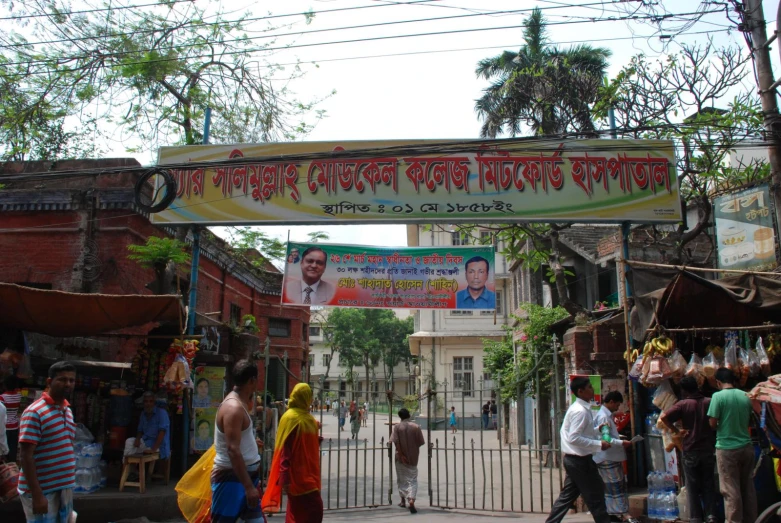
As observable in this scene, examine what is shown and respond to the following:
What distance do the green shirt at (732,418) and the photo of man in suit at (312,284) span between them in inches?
213

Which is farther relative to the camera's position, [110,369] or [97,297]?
[110,369]

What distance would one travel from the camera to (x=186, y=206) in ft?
32.0

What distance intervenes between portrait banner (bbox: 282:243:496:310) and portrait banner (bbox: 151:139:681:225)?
572mm

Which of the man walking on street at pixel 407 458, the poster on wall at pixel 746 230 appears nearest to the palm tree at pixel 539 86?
the poster on wall at pixel 746 230

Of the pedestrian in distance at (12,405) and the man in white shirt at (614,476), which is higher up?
the pedestrian in distance at (12,405)

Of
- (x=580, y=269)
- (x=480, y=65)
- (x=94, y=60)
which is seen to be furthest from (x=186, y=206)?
(x=480, y=65)

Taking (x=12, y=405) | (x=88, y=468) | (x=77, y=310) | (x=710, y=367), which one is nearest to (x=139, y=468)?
(x=88, y=468)

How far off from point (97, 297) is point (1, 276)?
290 inches

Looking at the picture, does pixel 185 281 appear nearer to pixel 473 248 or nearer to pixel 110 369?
pixel 110 369

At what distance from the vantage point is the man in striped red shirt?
15.0 ft

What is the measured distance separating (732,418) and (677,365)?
1.21 m

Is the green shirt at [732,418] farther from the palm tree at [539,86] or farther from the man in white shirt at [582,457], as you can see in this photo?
the palm tree at [539,86]

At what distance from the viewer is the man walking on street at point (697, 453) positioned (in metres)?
6.83

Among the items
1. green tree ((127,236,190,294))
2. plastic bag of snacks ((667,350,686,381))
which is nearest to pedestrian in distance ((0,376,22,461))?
green tree ((127,236,190,294))
